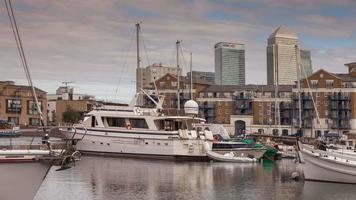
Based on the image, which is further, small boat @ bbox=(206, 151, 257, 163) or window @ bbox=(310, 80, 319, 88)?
window @ bbox=(310, 80, 319, 88)

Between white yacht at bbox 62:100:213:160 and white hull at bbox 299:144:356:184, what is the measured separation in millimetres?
21509

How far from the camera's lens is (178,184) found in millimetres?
39312

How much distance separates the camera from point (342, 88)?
124 meters

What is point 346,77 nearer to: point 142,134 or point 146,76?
point 146,76

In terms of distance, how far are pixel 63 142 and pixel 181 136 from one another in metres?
38.3

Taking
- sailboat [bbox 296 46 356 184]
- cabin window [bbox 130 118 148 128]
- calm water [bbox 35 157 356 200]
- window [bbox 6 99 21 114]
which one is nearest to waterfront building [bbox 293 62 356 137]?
cabin window [bbox 130 118 148 128]

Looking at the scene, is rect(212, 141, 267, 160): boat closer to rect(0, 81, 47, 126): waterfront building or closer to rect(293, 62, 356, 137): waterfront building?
rect(293, 62, 356, 137): waterfront building

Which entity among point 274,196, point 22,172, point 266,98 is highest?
point 266,98

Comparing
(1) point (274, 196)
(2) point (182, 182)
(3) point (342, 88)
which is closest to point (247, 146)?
(2) point (182, 182)

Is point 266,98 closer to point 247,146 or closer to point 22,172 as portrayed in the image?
point 247,146

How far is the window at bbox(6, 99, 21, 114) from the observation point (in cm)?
15738

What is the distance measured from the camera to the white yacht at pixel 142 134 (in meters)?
63.5

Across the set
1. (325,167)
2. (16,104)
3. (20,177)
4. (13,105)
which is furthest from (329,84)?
(20,177)

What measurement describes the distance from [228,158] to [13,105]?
110 metres
